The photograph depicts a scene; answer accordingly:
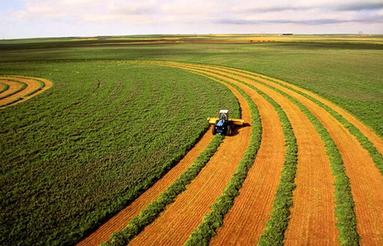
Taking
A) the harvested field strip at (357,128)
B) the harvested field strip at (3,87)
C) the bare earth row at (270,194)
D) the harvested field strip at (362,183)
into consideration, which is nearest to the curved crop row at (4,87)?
the harvested field strip at (3,87)

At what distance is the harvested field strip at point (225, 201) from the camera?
12617 mm

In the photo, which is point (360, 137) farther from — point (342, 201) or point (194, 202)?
point (194, 202)

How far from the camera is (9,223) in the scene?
13570 mm

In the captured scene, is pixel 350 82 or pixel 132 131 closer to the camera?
pixel 132 131

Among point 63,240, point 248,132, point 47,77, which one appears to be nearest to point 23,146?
point 63,240

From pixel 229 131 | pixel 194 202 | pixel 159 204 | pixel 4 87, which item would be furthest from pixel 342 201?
pixel 4 87

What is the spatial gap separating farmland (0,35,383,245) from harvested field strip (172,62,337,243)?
0.06 m

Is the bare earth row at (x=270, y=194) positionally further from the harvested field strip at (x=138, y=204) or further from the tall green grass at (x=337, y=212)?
the tall green grass at (x=337, y=212)

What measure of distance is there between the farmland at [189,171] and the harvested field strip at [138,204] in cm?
7

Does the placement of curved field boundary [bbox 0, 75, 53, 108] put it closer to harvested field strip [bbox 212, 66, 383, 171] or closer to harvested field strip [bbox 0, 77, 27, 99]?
harvested field strip [bbox 0, 77, 27, 99]

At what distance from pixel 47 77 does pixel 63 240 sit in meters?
45.9

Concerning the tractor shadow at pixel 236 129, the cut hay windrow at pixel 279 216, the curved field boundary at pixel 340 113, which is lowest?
the cut hay windrow at pixel 279 216

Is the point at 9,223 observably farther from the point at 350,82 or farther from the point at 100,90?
the point at 350,82

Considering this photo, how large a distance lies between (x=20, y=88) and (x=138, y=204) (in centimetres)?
3584
